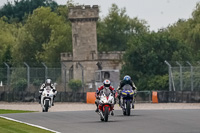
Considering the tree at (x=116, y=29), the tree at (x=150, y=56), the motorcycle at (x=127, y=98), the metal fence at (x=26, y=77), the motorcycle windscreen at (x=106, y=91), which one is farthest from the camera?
the tree at (x=116, y=29)

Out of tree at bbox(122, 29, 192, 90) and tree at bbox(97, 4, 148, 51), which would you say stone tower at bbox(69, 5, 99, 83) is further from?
tree at bbox(97, 4, 148, 51)

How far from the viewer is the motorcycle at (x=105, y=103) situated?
2305 cm

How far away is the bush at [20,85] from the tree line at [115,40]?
16.0m

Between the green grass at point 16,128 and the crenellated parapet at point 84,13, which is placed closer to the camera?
the green grass at point 16,128

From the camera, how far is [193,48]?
92750 mm

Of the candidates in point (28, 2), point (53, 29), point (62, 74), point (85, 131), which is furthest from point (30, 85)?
point (28, 2)

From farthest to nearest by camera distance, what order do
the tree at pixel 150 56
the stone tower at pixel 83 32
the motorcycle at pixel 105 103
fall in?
the stone tower at pixel 83 32, the tree at pixel 150 56, the motorcycle at pixel 105 103

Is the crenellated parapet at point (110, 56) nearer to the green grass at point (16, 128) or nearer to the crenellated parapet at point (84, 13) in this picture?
the crenellated parapet at point (84, 13)

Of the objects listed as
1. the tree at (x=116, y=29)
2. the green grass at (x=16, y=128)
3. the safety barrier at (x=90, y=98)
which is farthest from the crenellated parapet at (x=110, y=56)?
the green grass at (x=16, y=128)

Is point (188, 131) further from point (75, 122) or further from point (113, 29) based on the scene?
point (113, 29)

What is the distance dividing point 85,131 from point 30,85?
3514cm

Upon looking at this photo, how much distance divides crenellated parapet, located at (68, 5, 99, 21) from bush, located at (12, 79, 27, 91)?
113 feet

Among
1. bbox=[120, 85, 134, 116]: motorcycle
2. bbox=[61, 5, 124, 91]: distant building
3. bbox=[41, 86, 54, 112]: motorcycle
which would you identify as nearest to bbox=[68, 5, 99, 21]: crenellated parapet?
bbox=[61, 5, 124, 91]: distant building

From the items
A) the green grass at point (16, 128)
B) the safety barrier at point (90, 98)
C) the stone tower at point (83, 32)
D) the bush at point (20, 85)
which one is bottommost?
the green grass at point (16, 128)
